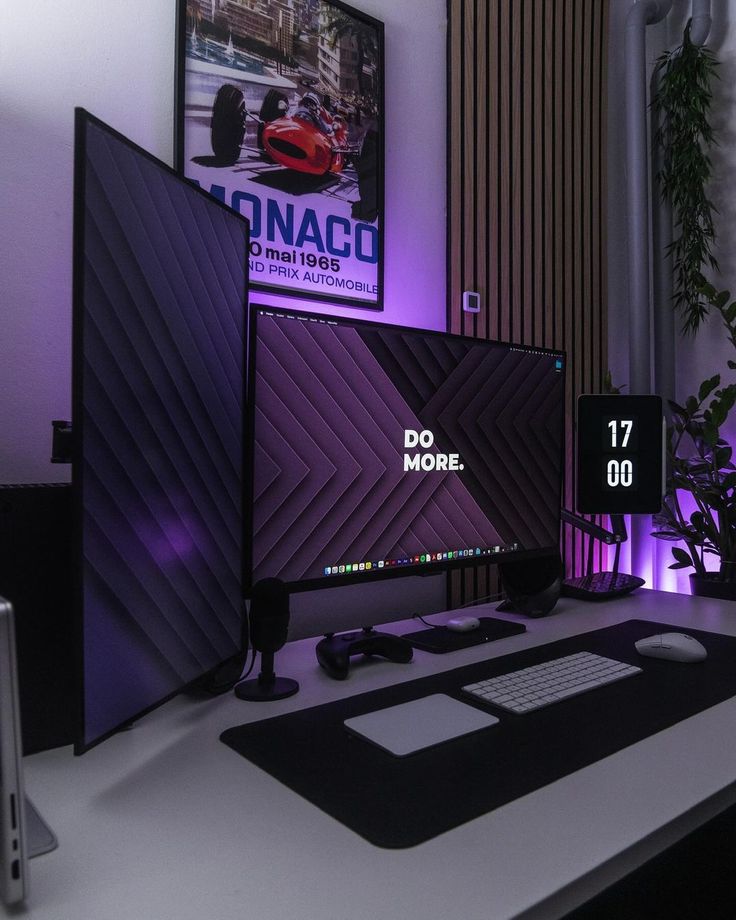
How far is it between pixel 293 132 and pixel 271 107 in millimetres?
65

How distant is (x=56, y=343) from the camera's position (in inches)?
44.4

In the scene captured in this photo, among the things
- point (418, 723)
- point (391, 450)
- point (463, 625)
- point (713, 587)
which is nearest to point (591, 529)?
point (713, 587)

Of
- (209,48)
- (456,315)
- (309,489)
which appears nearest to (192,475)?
(309,489)

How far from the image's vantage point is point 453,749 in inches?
31.3

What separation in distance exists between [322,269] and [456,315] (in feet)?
1.39

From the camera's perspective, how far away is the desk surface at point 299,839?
525 millimetres

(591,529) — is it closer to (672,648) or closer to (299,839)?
(672,648)

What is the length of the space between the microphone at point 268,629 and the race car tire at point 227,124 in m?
0.87

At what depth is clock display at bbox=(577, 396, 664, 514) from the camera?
1731 mm

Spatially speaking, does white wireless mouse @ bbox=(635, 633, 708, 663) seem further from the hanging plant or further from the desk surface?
the hanging plant

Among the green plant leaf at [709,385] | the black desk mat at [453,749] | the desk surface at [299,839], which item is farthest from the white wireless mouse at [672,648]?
the green plant leaf at [709,385]

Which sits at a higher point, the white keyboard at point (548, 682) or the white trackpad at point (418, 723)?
the white keyboard at point (548, 682)

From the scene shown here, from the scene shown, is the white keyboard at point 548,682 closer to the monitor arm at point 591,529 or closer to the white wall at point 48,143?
the monitor arm at point 591,529

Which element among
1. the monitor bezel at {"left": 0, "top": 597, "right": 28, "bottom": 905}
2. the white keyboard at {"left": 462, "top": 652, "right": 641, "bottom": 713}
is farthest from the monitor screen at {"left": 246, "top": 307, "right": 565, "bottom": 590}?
the monitor bezel at {"left": 0, "top": 597, "right": 28, "bottom": 905}
